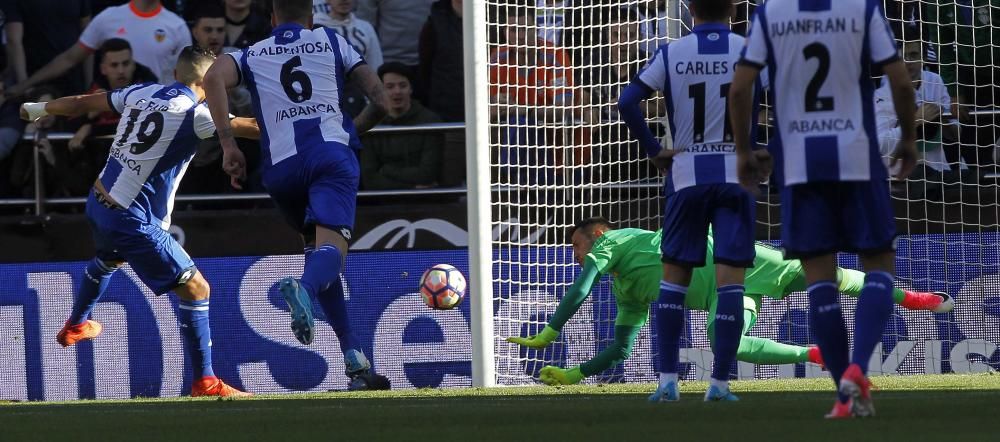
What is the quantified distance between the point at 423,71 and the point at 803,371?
146 inches

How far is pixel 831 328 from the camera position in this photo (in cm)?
493

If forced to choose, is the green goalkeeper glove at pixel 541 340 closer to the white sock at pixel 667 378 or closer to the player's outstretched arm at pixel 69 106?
the white sock at pixel 667 378

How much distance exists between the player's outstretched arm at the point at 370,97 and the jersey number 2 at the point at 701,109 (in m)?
1.61

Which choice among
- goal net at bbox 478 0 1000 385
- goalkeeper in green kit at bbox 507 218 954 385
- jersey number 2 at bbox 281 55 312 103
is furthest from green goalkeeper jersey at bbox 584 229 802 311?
jersey number 2 at bbox 281 55 312 103

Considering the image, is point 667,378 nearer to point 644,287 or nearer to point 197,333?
point 644,287

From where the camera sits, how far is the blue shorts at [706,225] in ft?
20.4

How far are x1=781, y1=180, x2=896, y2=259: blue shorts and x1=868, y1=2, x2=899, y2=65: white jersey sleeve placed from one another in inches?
16.1

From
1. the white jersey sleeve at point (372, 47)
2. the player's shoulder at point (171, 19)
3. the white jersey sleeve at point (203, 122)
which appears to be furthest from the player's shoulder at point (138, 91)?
the player's shoulder at point (171, 19)

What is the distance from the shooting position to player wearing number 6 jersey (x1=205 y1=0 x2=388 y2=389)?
6.93m

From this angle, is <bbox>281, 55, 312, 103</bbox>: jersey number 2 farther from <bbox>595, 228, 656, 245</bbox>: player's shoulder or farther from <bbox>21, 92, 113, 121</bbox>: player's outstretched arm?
<bbox>595, 228, 656, 245</bbox>: player's shoulder

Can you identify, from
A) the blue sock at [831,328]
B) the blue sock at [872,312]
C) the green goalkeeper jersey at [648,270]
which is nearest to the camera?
the blue sock at [872,312]

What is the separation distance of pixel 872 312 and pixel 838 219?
1.09ft

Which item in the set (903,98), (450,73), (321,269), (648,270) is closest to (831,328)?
(903,98)

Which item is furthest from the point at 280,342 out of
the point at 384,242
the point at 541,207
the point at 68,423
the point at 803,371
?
the point at 68,423
